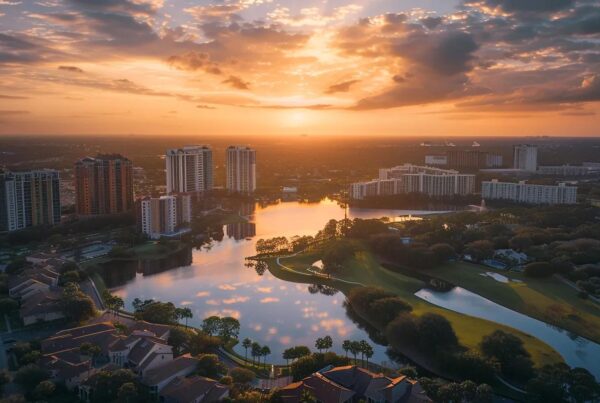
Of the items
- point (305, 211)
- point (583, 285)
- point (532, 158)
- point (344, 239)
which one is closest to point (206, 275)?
point (344, 239)

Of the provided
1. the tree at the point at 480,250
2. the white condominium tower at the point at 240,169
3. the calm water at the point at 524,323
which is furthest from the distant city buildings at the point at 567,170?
the calm water at the point at 524,323

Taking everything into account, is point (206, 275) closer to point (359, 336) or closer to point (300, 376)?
point (359, 336)

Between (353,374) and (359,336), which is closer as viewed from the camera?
(353,374)

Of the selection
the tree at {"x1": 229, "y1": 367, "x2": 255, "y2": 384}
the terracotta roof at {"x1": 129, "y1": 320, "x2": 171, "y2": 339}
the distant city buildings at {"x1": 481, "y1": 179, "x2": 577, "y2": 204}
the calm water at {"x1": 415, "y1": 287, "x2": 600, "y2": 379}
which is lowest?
the calm water at {"x1": 415, "y1": 287, "x2": 600, "y2": 379}

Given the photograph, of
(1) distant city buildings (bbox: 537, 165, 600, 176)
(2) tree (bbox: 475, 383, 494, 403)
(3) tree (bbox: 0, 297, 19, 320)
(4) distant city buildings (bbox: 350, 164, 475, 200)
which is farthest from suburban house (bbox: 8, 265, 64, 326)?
(1) distant city buildings (bbox: 537, 165, 600, 176)

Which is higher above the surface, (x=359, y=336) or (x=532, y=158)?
(x=532, y=158)

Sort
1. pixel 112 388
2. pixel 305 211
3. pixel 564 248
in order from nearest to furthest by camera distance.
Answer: pixel 112 388 < pixel 564 248 < pixel 305 211

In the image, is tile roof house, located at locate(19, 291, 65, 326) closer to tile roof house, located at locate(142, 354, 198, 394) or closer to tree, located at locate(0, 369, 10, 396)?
tree, located at locate(0, 369, 10, 396)
